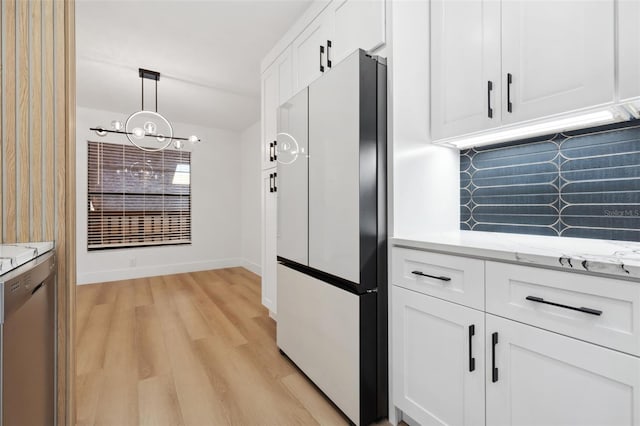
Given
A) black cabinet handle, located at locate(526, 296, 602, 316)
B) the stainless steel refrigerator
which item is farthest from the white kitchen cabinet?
black cabinet handle, located at locate(526, 296, 602, 316)

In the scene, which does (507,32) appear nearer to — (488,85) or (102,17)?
(488,85)

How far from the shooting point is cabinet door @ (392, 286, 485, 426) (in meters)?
1.13

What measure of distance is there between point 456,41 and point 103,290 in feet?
15.6

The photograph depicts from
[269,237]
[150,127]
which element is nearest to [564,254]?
[269,237]

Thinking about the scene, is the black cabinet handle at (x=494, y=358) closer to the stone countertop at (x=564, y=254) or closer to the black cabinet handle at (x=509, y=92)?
the stone countertop at (x=564, y=254)

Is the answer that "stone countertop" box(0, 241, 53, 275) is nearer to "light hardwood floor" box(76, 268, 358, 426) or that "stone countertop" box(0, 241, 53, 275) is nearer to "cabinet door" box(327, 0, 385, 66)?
"light hardwood floor" box(76, 268, 358, 426)

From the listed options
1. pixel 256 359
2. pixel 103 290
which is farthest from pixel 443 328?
pixel 103 290

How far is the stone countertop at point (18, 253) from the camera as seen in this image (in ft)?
2.98

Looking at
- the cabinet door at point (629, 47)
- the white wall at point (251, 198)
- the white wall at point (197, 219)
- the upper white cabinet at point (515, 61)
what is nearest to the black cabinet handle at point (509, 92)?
the upper white cabinet at point (515, 61)

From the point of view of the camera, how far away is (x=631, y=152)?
4.10 feet

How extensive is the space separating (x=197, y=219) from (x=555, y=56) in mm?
5186

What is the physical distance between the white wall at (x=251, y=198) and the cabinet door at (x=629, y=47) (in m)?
4.36

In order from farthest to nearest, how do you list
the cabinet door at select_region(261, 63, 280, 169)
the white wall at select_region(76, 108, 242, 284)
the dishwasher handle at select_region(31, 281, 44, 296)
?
the white wall at select_region(76, 108, 242, 284) < the cabinet door at select_region(261, 63, 280, 169) < the dishwasher handle at select_region(31, 281, 44, 296)

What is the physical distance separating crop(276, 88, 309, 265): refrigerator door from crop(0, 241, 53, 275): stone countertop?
118cm
